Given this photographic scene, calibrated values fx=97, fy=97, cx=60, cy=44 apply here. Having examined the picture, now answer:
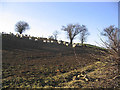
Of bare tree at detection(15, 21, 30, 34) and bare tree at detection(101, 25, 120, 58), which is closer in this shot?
bare tree at detection(101, 25, 120, 58)

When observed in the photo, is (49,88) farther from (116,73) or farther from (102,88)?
(116,73)

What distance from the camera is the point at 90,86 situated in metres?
3.70

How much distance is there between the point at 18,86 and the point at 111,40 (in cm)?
413

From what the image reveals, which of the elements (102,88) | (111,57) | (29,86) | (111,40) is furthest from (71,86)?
(111,40)

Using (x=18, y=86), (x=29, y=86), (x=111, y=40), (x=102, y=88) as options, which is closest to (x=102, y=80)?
(x=102, y=88)

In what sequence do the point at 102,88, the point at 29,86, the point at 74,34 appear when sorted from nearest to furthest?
the point at 102,88 < the point at 29,86 < the point at 74,34

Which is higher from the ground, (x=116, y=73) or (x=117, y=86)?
(x=116, y=73)

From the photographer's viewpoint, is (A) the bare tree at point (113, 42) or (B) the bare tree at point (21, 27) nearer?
(A) the bare tree at point (113, 42)

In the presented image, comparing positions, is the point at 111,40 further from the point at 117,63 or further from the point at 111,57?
the point at 117,63

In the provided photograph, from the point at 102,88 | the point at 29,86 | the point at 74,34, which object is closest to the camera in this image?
the point at 102,88

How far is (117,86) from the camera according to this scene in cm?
362

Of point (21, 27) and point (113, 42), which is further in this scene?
point (21, 27)

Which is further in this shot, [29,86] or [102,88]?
[29,86]

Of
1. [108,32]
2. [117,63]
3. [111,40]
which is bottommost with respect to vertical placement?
[117,63]
